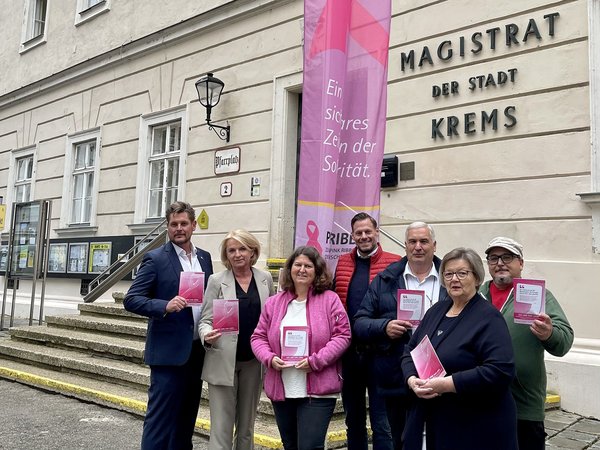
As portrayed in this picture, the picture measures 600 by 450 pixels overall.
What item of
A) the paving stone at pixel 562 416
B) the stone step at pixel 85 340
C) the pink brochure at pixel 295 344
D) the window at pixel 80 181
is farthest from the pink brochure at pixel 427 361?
the window at pixel 80 181

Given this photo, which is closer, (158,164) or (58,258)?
(158,164)

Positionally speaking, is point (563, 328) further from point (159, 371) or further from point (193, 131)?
point (193, 131)

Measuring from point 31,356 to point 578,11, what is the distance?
7348mm

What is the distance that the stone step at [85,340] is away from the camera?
6.61m

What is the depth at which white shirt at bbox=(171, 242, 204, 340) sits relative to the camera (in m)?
3.63

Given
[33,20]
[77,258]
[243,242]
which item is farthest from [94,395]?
[33,20]

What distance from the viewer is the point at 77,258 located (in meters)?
11.2

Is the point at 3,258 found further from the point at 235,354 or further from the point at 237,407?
the point at 235,354

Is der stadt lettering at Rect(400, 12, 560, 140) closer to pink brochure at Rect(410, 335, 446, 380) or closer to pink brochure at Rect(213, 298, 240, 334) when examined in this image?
pink brochure at Rect(213, 298, 240, 334)

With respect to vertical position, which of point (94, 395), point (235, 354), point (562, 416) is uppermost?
point (235, 354)

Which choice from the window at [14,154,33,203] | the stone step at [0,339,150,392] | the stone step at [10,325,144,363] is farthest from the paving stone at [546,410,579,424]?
the window at [14,154,33,203]

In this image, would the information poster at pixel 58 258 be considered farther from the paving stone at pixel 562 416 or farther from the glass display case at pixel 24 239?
the paving stone at pixel 562 416

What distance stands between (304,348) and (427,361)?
862 mm

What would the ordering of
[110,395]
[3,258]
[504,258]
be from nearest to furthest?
[504,258] → [110,395] → [3,258]
